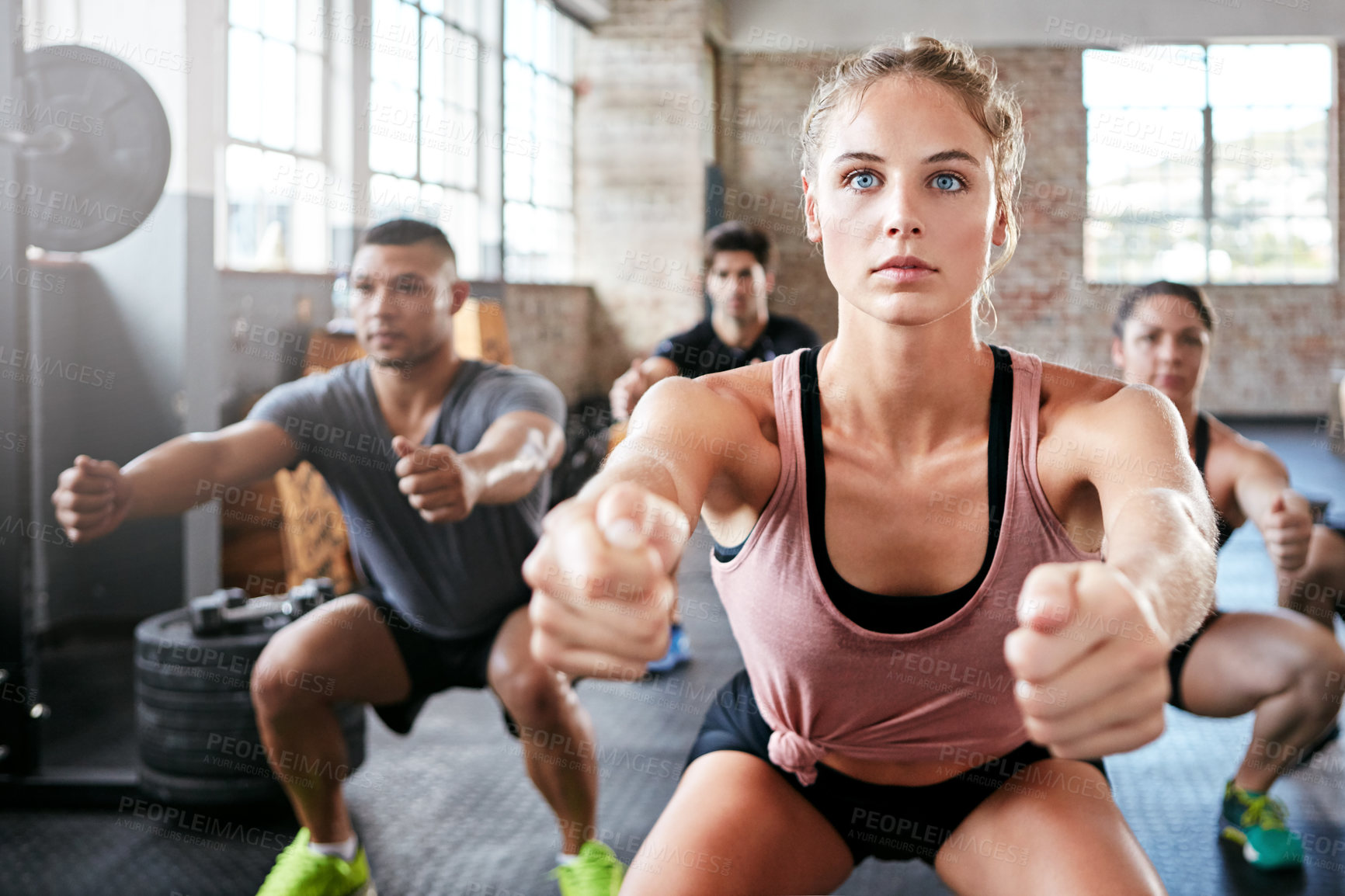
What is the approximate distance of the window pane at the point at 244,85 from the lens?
476 cm

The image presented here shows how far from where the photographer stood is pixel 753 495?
127cm

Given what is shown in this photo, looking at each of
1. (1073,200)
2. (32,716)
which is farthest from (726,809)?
(1073,200)

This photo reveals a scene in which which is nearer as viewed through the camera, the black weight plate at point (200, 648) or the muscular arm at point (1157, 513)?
the muscular arm at point (1157, 513)

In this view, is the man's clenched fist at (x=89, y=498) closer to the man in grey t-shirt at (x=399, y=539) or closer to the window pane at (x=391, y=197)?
the man in grey t-shirt at (x=399, y=539)

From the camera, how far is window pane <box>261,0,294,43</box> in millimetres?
5023

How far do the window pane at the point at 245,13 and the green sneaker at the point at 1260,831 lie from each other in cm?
466

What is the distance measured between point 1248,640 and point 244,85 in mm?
4501

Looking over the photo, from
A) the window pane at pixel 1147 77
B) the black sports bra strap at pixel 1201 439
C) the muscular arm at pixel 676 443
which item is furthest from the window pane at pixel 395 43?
the window pane at pixel 1147 77

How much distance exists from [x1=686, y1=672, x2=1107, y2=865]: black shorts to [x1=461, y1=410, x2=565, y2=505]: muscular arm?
783mm

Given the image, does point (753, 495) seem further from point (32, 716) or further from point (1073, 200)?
point (1073, 200)

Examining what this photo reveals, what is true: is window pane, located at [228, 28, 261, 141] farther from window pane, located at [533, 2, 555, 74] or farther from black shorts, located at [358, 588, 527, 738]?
window pane, located at [533, 2, 555, 74]

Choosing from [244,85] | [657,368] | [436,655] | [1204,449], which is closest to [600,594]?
[436,655]

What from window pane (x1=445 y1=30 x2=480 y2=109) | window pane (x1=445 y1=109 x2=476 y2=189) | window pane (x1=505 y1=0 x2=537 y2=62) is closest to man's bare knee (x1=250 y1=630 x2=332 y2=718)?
window pane (x1=445 y1=109 x2=476 y2=189)

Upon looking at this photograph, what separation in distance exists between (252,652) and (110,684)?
53.1 inches
